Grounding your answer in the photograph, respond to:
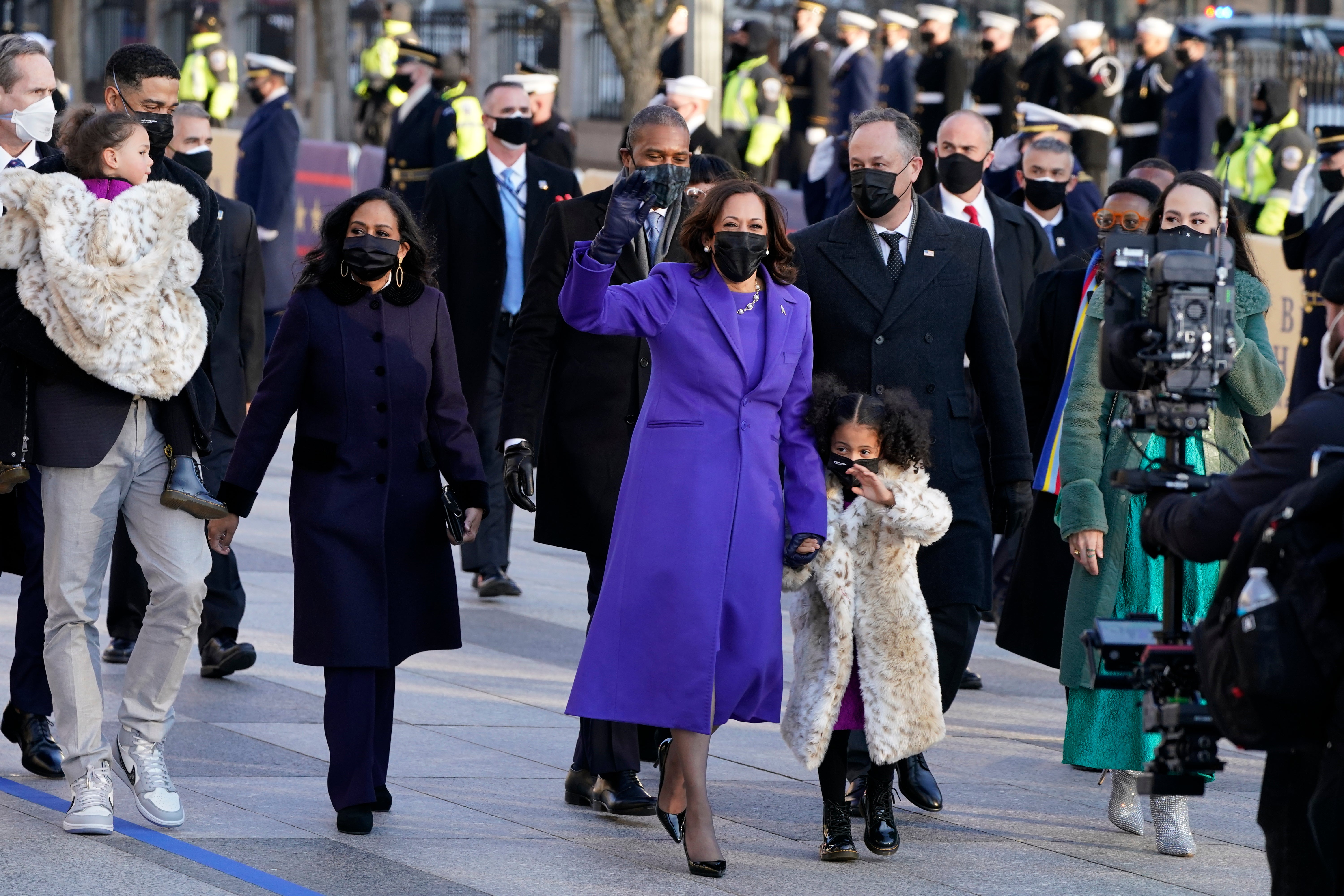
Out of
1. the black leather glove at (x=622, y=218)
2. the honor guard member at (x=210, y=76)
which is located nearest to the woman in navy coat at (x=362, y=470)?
the black leather glove at (x=622, y=218)

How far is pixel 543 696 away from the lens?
8.12m

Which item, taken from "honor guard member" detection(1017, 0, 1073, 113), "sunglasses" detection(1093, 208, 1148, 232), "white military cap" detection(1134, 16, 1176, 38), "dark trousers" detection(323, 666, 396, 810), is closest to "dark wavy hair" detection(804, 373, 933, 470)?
"dark trousers" detection(323, 666, 396, 810)

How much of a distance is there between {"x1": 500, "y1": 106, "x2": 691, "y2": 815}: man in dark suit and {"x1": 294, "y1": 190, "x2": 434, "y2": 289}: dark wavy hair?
1.71ft

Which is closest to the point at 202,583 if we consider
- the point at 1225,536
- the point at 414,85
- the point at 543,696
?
the point at 543,696

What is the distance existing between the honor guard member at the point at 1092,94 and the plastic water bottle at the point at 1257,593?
12775 mm

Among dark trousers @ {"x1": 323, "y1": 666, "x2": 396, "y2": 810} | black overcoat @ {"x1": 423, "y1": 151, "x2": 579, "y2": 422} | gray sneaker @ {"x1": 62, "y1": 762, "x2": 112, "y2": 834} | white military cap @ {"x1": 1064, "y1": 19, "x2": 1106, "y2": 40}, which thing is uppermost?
white military cap @ {"x1": 1064, "y1": 19, "x2": 1106, "y2": 40}

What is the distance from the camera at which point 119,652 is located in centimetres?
819

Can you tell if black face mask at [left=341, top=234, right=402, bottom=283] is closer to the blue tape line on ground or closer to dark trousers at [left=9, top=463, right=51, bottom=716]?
dark trousers at [left=9, top=463, right=51, bottom=716]

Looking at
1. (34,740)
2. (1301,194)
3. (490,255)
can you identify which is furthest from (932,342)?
(1301,194)

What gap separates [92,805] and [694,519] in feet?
5.92

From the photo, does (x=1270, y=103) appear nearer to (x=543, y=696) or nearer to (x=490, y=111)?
(x=490, y=111)

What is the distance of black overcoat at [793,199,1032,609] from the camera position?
6.54 meters

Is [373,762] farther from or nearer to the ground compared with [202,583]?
nearer to the ground

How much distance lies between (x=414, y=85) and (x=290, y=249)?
3.30 metres
